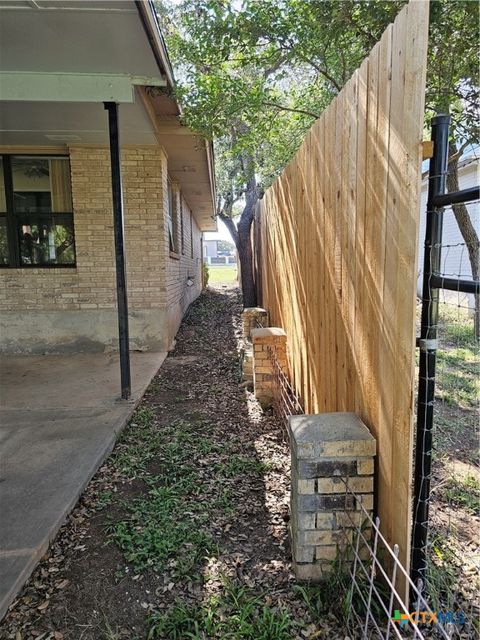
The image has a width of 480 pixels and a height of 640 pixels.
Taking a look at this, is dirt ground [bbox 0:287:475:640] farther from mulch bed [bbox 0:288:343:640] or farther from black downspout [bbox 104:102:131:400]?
black downspout [bbox 104:102:131:400]

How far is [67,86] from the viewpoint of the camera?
13.0ft

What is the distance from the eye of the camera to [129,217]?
6.45 meters

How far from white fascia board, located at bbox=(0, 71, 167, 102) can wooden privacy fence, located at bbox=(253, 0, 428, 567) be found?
83.6 inches

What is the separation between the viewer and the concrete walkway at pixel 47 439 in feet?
7.13

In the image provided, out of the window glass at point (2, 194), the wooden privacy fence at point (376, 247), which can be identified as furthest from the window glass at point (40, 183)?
the wooden privacy fence at point (376, 247)

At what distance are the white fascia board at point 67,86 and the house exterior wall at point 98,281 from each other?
239 cm

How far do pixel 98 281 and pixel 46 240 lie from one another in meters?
1.08

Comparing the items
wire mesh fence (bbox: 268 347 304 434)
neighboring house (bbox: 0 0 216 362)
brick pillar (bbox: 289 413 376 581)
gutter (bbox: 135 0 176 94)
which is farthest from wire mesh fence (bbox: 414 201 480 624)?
neighboring house (bbox: 0 0 216 362)

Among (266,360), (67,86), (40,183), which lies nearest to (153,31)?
(67,86)

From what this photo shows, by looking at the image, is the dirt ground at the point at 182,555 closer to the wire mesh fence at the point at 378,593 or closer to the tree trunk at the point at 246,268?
the wire mesh fence at the point at 378,593

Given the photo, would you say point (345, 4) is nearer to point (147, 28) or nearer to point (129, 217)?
point (147, 28)

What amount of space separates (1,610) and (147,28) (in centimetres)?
361

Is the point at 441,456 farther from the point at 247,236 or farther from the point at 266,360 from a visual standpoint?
the point at 247,236

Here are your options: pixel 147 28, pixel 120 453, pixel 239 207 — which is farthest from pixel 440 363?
pixel 239 207
